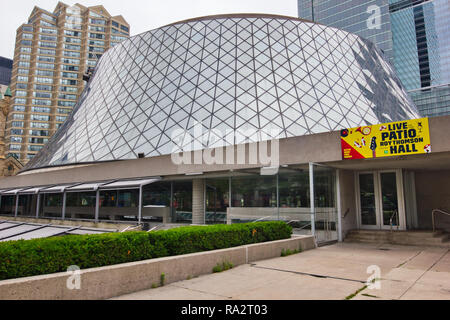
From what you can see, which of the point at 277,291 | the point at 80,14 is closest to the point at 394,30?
the point at 80,14

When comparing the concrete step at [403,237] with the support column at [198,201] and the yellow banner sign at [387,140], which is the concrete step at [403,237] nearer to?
the yellow banner sign at [387,140]

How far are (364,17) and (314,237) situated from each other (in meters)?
117

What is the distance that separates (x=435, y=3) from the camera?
124 metres

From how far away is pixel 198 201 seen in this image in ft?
59.2

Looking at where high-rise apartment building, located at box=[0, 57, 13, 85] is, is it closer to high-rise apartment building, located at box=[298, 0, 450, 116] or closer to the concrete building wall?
high-rise apartment building, located at box=[298, 0, 450, 116]

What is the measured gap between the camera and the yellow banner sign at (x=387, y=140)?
10297 millimetres

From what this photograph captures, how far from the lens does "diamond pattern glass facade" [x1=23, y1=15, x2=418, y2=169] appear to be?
24219 millimetres

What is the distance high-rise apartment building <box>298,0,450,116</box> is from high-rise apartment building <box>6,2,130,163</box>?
77057 millimetres

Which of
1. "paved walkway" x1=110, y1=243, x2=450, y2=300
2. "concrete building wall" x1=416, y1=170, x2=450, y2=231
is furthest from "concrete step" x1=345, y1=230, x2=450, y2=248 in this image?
"paved walkway" x1=110, y1=243, x2=450, y2=300

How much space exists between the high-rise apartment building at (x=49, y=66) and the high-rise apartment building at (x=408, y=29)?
77.1 metres

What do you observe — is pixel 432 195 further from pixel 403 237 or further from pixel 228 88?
pixel 228 88

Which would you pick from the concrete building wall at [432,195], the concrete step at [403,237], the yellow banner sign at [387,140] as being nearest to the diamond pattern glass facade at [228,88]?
the concrete building wall at [432,195]

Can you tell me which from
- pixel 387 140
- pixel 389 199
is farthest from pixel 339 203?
pixel 387 140

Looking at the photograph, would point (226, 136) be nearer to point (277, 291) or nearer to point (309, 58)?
point (309, 58)
